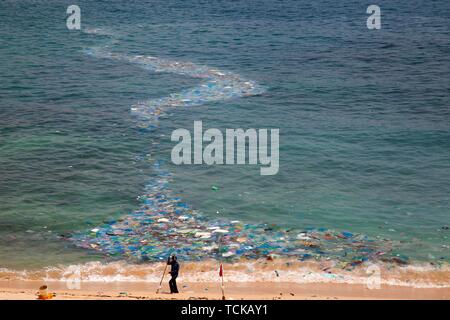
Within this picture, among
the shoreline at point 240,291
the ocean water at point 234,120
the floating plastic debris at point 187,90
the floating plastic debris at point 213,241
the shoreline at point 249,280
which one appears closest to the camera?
the shoreline at point 240,291

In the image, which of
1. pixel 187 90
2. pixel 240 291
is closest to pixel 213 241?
pixel 240 291

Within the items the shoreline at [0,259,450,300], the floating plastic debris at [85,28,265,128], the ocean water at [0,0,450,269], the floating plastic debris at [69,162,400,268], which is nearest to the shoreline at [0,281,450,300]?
the shoreline at [0,259,450,300]

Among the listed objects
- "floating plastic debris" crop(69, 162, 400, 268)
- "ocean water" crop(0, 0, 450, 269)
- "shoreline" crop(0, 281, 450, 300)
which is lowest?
"shoreline" crop(0, 281, 450, 300)

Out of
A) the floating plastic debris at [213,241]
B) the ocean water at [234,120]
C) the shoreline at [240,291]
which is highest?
the ocean water at [234,120]

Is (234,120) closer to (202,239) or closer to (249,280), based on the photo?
(202,239)

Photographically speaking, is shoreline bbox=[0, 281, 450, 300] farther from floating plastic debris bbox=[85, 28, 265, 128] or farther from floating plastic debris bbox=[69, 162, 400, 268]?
floating plastic debris bbox=[85, 28, 265, 128]

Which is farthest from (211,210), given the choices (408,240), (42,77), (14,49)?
(14,49)

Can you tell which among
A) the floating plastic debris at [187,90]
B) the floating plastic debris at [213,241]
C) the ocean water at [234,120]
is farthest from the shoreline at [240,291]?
the floating plastic debris at [187,90]

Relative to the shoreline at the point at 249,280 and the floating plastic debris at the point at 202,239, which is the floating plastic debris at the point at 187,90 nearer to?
the floating plastic debris at the point at 202,239

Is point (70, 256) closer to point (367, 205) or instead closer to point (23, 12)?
point (367, 205)

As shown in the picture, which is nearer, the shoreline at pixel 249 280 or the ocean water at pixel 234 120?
the shoreline at pixel 249 280
